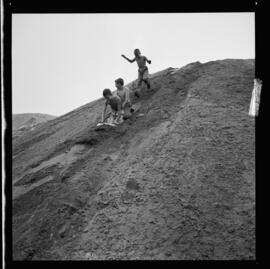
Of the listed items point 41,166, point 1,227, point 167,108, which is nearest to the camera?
point 1,227

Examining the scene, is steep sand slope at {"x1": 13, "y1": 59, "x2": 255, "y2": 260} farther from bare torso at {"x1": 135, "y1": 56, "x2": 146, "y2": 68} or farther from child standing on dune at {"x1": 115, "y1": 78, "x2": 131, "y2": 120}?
bare torso at {"x1": 135, "y1": 56, "x2": 146, "y2": 68}

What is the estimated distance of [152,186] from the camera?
9.22m

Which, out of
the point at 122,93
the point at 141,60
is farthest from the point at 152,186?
the point at 141,60

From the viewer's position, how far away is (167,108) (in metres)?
13.3

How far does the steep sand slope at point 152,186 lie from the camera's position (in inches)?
299

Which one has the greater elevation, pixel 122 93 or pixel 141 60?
pixel 141 60

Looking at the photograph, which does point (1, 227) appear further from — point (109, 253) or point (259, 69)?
point (259, 69)

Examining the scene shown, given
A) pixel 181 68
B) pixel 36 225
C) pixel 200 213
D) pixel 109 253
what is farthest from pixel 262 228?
pixel 181 68

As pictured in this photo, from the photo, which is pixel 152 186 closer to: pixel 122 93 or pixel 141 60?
pixel 122 93

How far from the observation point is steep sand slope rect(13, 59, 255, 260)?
7590 mm

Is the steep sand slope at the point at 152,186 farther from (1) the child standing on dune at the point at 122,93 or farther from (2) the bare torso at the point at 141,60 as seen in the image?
(2) the bare torso at the point at 141,60

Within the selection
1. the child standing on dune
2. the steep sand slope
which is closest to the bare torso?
the child standing on dune

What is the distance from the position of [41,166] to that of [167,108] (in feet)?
17.6

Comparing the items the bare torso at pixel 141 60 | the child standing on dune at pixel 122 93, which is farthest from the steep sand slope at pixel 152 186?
the bare torso at pixel 141 60
